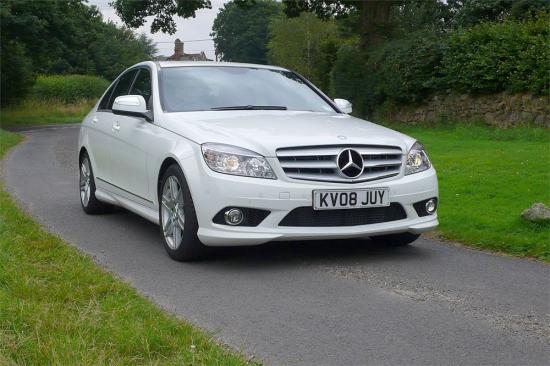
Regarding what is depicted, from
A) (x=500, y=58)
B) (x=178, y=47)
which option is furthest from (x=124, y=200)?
(x=178, y=47)

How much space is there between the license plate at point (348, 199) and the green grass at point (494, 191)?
151 centimetres

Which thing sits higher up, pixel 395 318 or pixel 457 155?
pixel 395 318

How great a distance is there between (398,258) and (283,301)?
1720 mm

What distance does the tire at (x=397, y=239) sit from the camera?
704 cm

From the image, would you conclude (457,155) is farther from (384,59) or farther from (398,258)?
(384,59)

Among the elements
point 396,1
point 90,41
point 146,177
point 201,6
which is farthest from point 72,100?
point 146,177

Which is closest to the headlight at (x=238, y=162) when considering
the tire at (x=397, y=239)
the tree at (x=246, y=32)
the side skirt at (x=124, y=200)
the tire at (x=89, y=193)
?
the side skirt at (x=124, y=200)

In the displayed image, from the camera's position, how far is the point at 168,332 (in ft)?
13.9

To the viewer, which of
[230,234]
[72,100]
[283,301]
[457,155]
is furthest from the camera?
[72,100]

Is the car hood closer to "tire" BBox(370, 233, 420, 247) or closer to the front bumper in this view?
the front bumper

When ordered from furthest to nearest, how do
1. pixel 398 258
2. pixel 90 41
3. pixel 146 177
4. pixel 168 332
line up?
1. pixel 90 41
2. pixel 146 177
3. pixel 398 258
4. pixel 168 332

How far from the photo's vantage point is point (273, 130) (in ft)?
21.2

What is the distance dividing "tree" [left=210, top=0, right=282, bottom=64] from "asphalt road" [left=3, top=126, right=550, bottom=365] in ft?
366

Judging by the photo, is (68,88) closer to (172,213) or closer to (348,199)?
(172,213)
